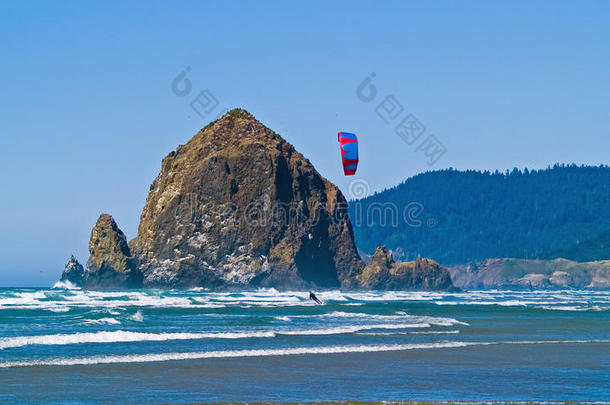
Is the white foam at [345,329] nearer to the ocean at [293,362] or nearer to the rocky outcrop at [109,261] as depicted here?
the ocean at [293,362]

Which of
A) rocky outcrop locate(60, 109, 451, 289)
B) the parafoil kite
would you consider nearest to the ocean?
the parafoil kite

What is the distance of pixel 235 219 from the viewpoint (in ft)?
440

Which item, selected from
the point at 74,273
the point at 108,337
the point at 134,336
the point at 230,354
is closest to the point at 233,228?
the point at 74,273

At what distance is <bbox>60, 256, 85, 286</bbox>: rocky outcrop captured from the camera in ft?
427

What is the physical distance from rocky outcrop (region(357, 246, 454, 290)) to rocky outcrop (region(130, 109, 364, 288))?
12.8ft

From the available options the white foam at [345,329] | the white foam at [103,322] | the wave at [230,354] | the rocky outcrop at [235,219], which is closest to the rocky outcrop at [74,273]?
the rocky outcrop at [235,219]

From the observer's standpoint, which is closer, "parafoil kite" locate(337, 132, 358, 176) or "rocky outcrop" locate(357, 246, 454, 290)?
"parafoil kite" locate(337, 132, 358, 176)

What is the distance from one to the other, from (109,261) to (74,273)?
753 cm

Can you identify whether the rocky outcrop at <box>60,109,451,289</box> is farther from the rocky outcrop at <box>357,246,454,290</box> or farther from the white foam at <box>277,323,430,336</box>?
the white foam at <box>277,323,430,336</box>

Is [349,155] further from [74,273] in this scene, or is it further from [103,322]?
[74,273]

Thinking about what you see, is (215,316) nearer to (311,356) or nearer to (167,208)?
(311,356)

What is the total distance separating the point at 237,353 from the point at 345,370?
5.53 meters

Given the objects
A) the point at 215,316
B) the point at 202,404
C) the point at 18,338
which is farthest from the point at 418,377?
the point at 215,316

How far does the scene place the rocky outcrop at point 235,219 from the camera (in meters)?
131
